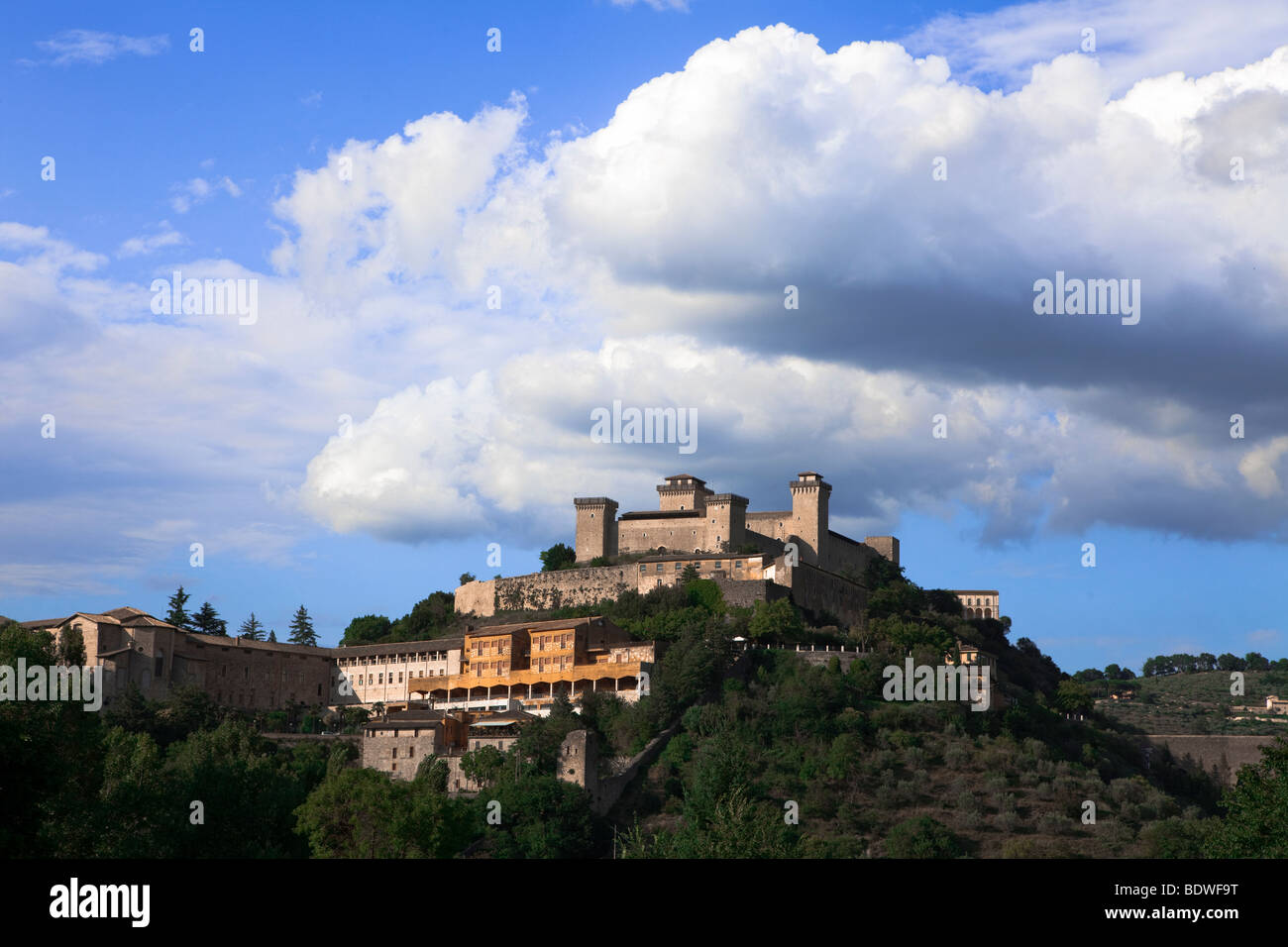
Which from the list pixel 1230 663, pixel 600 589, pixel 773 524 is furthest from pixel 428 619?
pixel 1230 663

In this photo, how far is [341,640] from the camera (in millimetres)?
100438

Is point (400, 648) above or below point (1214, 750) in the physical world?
above

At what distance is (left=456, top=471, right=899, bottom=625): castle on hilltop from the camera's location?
92000mm

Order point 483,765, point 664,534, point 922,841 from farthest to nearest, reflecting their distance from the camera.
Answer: point 664,534 → point 483,765 → point 922,841

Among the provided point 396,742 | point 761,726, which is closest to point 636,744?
point 761,726

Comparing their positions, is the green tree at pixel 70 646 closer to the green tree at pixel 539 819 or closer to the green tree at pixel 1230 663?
the green tree at pixel 539 819

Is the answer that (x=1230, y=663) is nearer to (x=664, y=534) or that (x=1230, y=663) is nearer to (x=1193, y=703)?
(x=1193, y=703)

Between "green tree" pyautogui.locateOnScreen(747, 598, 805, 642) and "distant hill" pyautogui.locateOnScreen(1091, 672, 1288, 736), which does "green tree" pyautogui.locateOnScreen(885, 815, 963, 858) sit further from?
"distant hill" pyautogui.locateOnScreen(1091, 672, 1288, 736)

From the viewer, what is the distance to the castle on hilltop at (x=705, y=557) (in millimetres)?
92000

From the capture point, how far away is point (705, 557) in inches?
3745

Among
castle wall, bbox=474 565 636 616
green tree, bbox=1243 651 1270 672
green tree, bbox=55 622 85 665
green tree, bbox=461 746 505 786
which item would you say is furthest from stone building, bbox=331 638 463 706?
green tree, bbox=1243 651 1270 672

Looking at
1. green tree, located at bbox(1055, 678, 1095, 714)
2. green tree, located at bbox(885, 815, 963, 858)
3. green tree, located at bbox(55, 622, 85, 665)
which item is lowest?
green tree, located at bbox(885, 815, 963, 858)
